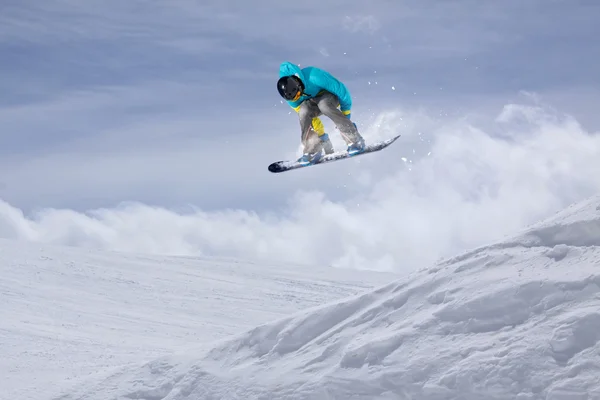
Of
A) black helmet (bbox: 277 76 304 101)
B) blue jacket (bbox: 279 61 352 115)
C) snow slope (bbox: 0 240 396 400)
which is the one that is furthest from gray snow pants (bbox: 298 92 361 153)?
snow slope (bbox: 0 240 396 400)

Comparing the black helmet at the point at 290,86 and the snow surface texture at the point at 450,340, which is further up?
the black helmet at the point at 290,86

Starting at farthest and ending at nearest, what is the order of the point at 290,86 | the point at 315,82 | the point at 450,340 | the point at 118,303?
the point at 118,303, the point at 315,82, the point at 290,86, the point at 450,340

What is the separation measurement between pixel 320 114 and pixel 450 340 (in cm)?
457

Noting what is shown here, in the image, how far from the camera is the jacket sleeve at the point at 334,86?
9.92 metres

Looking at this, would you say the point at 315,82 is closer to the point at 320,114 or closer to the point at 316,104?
the point at 316,104

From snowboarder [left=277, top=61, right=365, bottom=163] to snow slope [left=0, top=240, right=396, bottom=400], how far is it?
12.6 ft

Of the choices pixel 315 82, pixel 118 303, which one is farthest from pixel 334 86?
pixel 118 303

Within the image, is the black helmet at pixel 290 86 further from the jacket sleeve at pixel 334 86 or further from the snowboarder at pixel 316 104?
the jacket sleeve at pixel 334 86

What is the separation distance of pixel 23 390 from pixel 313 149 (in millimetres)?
6080

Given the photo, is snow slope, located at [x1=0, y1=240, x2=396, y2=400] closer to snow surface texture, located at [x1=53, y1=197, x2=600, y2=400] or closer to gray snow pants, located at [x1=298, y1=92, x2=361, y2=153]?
snow surface texture, located at [x1=53, y1=197, x2=600, y2=400]

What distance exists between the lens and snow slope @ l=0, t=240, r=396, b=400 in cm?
1412

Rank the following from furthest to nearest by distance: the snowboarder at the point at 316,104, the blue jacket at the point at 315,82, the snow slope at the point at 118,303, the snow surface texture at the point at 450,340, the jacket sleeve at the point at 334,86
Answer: the snow slope at the point at 118,303, the jacket sleeve at the point at 334,86, the snowboarder at the point at 316,104, the blue jacket at the point at 315,82, the snow surface texture at the point at 450,340

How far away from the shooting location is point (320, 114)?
416 inches

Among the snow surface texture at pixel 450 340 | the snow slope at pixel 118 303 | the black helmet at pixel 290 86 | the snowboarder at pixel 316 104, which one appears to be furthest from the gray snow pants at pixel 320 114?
the snow slope at pixel 118 303
